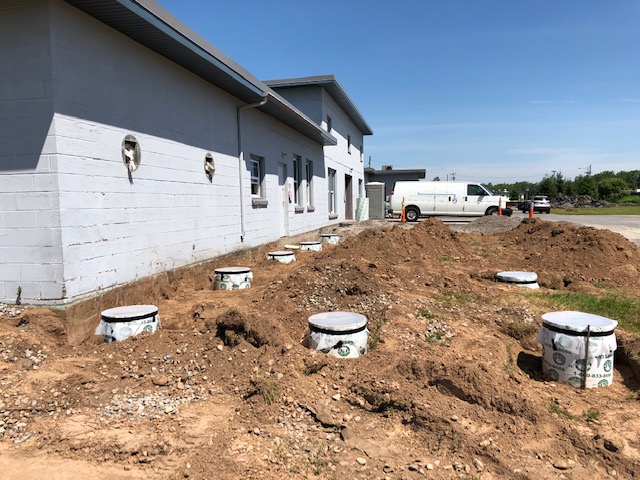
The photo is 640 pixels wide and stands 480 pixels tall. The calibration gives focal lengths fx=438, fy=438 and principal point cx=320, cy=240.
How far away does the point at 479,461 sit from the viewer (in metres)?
3.00

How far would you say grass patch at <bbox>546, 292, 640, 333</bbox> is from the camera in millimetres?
5875

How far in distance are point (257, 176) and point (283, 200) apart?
179cm

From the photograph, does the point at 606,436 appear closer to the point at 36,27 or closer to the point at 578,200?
the point at 36,27

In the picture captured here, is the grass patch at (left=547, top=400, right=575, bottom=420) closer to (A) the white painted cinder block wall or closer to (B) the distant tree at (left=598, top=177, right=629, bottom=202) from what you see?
(A) the white painted cinder block wall

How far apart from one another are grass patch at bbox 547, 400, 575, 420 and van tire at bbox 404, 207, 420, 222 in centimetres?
2255

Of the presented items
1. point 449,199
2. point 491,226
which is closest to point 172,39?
point 491,226

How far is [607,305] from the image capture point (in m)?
6.56

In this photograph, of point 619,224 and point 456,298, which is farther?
point 619,224

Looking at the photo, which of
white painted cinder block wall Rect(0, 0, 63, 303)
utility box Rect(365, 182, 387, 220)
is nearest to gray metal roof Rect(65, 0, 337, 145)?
white painted cinder block wall Rect(0, 0, 63, 303)

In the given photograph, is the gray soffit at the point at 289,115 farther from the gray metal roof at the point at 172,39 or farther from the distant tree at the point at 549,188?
the distant tree at the point at 549,188

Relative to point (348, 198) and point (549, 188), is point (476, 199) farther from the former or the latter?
point (549, 188)

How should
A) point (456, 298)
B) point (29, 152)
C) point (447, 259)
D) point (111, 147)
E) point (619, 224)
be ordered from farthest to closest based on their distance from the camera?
point (619, 224) → point (447, 259) → point (456, 298) → point (111, 147) → point (29, 152)

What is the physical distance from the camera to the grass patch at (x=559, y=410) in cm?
361

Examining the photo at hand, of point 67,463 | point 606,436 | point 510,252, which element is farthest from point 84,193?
point 510,252
